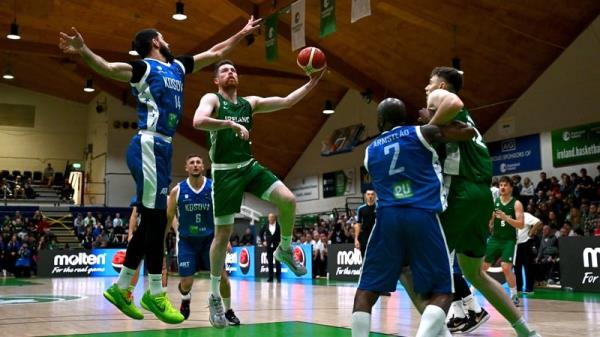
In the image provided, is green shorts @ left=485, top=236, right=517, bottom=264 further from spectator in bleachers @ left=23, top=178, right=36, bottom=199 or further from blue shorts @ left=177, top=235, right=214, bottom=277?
spectator in bleachers @ left=23, top=178, right=36, bottom=199

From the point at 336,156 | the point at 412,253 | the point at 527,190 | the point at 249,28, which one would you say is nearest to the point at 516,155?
the point at 527,190

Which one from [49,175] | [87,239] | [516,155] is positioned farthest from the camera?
[49,175]

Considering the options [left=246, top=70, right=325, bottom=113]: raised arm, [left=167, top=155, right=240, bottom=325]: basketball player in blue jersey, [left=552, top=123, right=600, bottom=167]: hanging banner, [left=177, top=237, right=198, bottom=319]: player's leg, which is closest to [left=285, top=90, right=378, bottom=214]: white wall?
[left=552, top=123, right=600, bottom=167]: hanging banner

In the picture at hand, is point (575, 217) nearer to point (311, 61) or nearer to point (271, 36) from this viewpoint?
point (271, 36)

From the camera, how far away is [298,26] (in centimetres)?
1703

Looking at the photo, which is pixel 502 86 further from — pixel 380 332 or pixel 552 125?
pixel 380 332

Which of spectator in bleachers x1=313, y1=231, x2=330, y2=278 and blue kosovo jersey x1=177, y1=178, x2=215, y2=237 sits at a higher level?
blue kosovo jersey x1=177, y1=178, x2=215, y2=237

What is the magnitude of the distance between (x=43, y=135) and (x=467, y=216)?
36.4m

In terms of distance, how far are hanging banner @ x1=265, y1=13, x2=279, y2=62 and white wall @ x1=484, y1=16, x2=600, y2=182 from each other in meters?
9.72

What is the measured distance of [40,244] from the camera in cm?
2433

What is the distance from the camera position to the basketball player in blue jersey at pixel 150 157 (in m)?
5.31

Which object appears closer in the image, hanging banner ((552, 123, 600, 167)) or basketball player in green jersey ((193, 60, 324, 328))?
basketball player in green jersey ((193, 60, 324, 328))

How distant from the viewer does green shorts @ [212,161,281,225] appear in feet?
20.5

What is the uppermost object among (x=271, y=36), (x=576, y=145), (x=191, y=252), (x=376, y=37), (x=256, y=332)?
(x=376, y=37)
